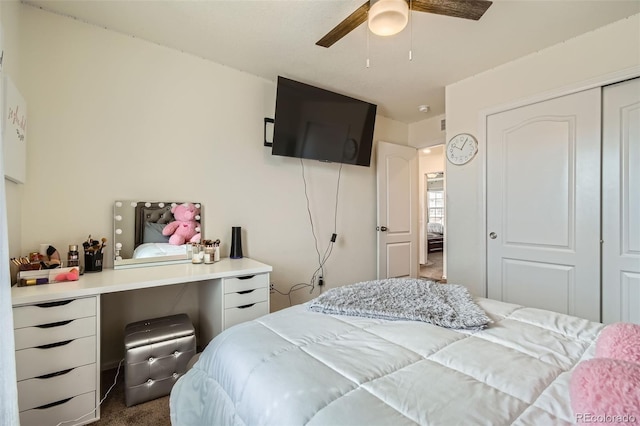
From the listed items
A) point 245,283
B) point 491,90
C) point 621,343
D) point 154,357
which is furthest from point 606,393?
point 491,90

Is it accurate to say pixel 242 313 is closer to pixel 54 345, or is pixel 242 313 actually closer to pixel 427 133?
pixel 54 345

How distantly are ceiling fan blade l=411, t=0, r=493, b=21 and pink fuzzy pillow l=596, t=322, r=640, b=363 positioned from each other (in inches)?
59.2

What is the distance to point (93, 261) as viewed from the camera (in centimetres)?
197

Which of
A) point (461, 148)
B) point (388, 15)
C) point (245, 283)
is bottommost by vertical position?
point (245, 283)

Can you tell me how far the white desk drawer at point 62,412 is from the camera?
4.67 feet

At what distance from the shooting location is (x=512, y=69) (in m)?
2.58

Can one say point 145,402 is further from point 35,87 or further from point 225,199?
point 35,87

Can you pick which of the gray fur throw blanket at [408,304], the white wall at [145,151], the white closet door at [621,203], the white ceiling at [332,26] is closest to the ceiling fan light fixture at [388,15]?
the white ceiling at [332,26]

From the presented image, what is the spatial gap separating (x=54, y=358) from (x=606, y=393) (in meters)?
2.13

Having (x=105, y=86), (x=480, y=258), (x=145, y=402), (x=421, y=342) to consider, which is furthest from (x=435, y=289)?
(x=105, y=86)

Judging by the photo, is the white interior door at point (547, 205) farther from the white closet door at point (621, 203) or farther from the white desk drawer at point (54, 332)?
the white desk drawer at point (54, 332)

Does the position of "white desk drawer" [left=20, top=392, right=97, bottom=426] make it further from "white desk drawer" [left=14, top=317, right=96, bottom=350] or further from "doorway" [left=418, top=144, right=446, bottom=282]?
"doorway" [left=418, top=144, right=446, bottom=282]

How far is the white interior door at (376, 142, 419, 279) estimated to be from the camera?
3.72 metres

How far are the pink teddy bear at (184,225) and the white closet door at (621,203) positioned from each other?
3.07m
